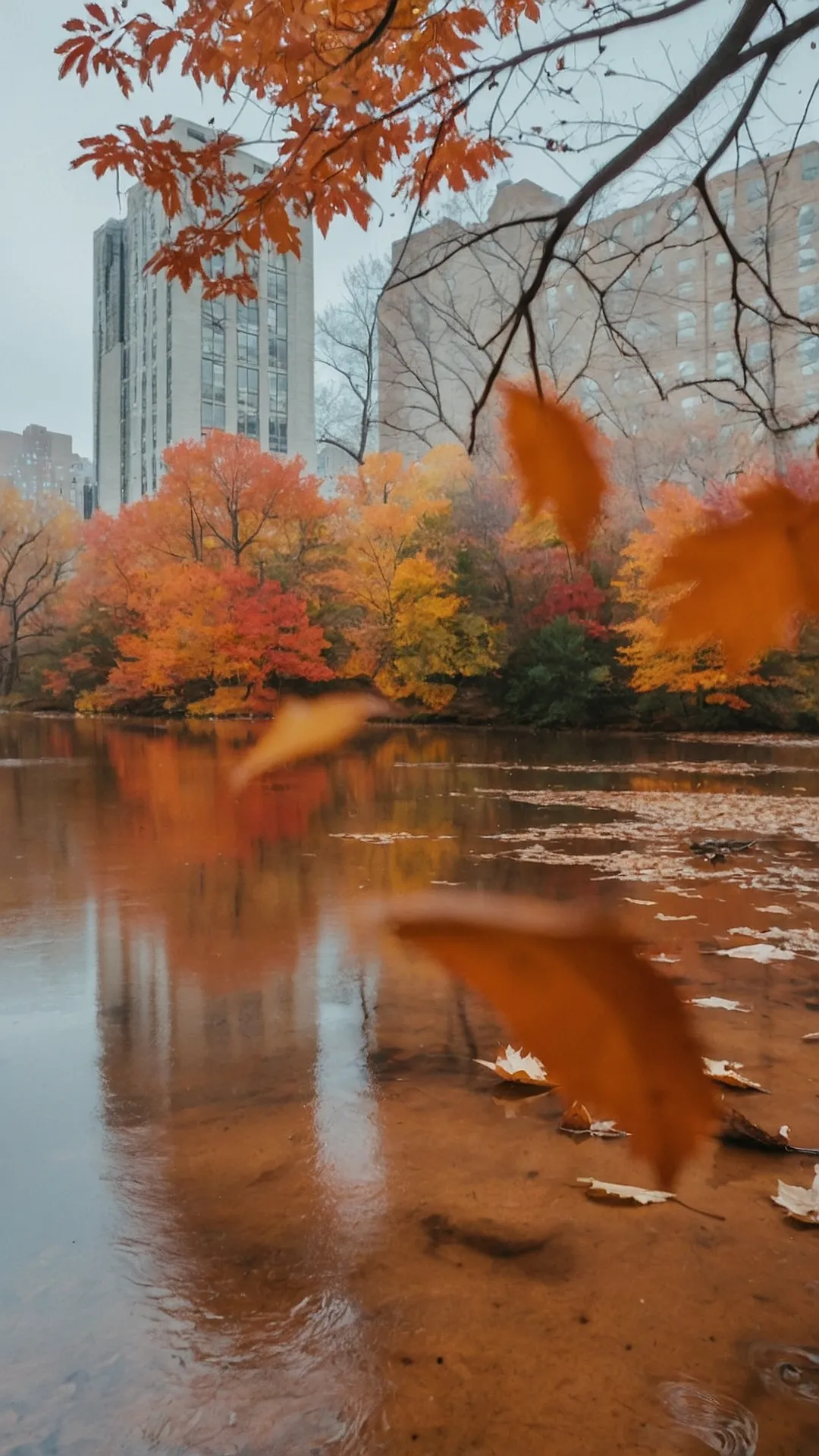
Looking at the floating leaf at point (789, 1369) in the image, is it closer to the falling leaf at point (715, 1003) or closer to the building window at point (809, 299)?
the falling leaf at point (715, 1003)

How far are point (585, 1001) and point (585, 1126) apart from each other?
0.60 meters

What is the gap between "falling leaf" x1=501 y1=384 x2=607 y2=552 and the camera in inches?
37.0

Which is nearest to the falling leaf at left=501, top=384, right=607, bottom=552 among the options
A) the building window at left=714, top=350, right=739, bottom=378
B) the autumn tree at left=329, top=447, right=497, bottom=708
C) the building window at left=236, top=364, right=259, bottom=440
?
the building window at left=714, top=350, right=739, bottom=378

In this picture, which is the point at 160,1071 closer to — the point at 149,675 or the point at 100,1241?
the point at 100,1241

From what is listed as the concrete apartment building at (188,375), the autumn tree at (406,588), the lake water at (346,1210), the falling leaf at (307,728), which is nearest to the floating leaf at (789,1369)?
the lake water at (346,1210)

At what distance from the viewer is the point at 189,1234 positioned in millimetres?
1187

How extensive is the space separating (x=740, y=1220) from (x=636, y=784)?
5243 mm

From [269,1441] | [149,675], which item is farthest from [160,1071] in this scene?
[149,675]

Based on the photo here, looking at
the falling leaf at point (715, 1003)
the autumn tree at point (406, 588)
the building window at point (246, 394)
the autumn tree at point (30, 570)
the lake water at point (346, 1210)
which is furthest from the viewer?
the autumn tree at point (30, 570)

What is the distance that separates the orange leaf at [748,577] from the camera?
742mm

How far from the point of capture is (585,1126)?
1.46 meters

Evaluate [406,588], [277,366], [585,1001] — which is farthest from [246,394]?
[585,1001]

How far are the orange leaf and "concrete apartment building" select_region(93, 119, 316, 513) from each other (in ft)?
14.1

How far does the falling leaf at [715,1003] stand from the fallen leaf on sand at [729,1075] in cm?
30
